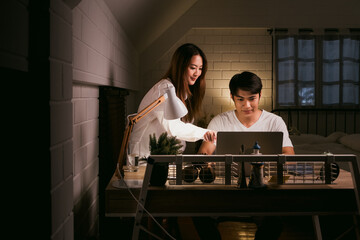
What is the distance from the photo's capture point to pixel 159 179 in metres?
1.59

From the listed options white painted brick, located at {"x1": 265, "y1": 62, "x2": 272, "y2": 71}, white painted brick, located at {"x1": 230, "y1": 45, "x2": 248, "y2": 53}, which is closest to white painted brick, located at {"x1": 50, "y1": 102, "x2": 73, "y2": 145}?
white painted brick, located at {"x1": 230, "y1": 45, "x2": 248, "y2": 53}

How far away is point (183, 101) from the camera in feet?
7.96

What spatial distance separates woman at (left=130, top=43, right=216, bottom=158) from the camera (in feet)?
7.45

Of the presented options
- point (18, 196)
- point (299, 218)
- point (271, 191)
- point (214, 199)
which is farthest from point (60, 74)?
point (299, 218)

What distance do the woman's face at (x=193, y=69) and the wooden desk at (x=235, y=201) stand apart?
105 centimetres

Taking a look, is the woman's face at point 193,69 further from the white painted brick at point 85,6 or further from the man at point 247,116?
the white painted brick at point 85,6

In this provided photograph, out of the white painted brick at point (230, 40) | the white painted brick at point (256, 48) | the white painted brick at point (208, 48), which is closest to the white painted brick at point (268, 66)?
the white painted brick at point (256, 48)

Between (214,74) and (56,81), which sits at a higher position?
(214,74)

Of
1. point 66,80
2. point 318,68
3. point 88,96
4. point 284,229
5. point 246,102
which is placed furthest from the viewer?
point 318,68

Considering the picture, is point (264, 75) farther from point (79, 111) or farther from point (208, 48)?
point (79, 111)

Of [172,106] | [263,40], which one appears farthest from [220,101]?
[172,106]

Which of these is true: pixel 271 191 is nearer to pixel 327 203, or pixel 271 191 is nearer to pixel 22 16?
pixel 327 203

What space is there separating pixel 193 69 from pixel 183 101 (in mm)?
233

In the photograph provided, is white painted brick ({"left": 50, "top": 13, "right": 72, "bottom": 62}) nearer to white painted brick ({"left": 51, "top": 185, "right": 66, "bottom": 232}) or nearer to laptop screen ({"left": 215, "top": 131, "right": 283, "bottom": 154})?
white painted brick ({"left": 51, "top": 185, "right": 66, "bottom": 232})
